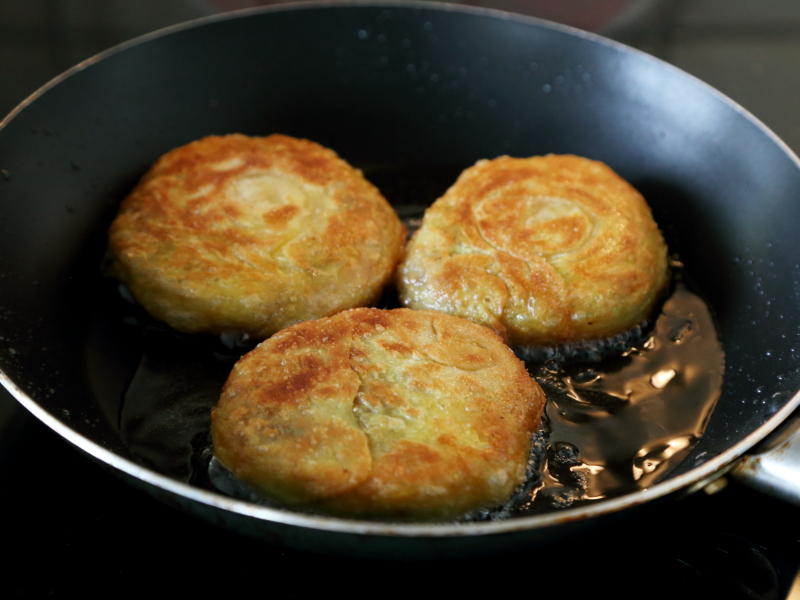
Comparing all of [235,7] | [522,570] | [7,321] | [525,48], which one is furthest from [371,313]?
[235,7]

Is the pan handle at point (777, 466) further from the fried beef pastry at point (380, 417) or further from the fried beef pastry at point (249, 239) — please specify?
the fried beef pastry at point (249, 239)

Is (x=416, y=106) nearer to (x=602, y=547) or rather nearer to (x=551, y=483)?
(x=551, y=483)

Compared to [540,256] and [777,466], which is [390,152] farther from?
[777,466]

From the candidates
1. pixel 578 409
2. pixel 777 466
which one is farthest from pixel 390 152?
pixel 777 466

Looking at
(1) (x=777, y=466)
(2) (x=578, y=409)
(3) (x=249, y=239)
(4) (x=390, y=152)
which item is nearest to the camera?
(1) (x=777, y=466)

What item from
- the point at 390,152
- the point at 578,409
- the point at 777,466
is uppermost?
the point at 390,152

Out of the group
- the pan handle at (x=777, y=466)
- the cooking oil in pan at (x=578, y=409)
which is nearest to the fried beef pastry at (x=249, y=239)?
the cooking oil in pan at (x=578, y=409)

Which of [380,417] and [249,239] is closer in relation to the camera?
[380,417]
